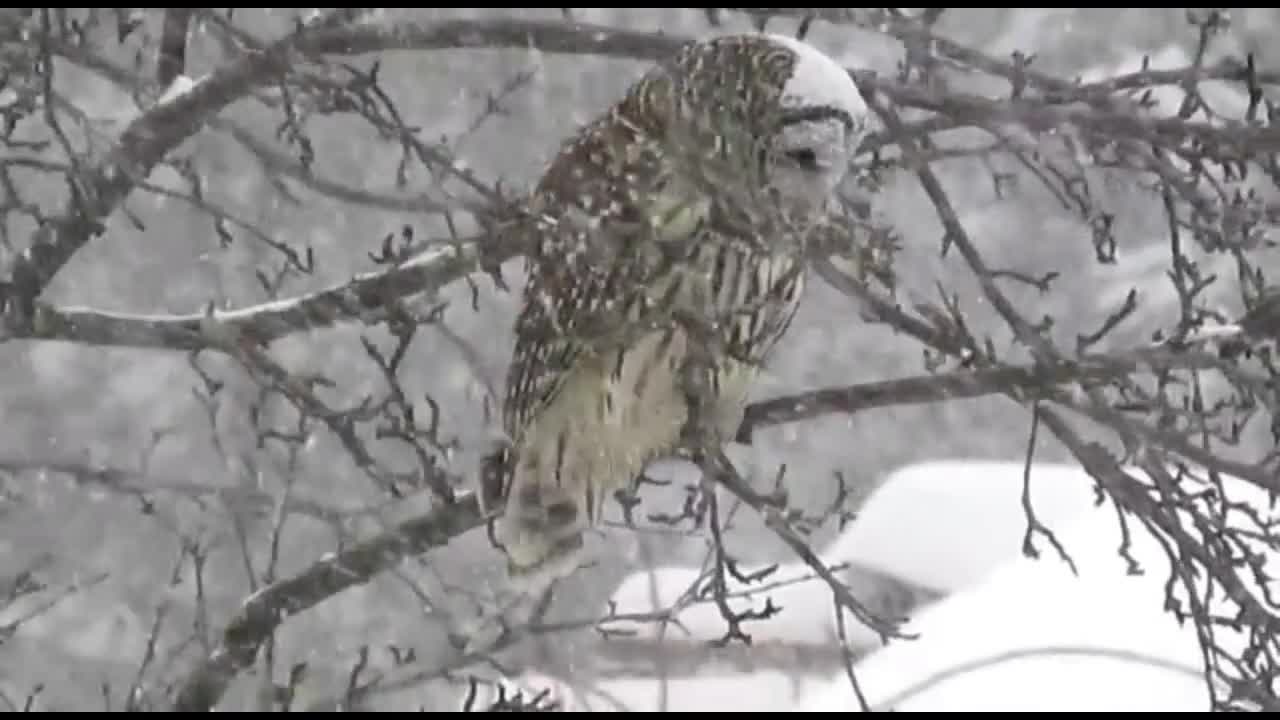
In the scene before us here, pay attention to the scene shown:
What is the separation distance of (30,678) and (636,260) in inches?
355

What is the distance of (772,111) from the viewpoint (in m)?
2.51

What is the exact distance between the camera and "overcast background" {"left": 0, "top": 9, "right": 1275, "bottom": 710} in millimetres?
9078

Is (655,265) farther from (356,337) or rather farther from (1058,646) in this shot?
(356,337)

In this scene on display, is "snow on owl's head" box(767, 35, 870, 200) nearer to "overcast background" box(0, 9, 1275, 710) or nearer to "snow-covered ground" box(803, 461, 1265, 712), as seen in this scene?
"snow-covered ground" box(803, 461, 1265, 712)

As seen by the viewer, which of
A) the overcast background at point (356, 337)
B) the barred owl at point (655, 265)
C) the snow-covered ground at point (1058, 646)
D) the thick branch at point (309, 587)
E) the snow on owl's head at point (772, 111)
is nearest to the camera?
the barred owl at point (655, 265)

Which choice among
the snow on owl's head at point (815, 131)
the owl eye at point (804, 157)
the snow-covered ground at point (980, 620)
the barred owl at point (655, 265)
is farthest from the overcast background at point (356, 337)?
the owl eye at point (804, 157)

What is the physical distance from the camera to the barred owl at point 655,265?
88.5 inches

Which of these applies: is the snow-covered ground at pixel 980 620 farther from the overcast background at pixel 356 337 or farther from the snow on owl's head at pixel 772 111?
the overcast background at pixel 356 337

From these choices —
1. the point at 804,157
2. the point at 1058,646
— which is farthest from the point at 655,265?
the point at 1058,646

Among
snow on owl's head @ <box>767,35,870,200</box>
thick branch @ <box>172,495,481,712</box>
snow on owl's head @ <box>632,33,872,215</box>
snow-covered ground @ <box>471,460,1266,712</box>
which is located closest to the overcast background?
snow-covered ground @ <box>471,460,1266,712</box>

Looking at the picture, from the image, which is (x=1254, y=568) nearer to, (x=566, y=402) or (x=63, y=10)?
(x=566, y=402)

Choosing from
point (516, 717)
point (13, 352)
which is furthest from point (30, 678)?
point (516, 717)

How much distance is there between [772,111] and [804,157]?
11 centimetres

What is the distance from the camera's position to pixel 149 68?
247 inches
